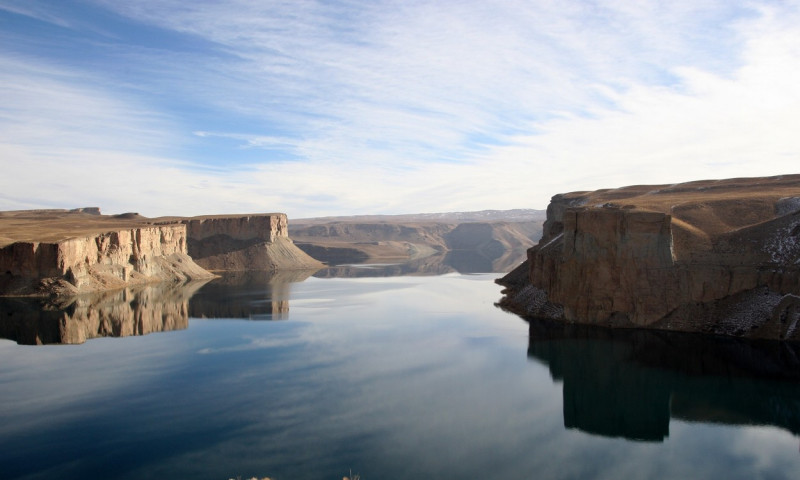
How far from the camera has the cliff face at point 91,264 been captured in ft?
192

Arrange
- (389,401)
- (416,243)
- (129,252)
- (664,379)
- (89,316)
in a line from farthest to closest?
(416,243), (129,252), (89,316), (664,379), (389,401)

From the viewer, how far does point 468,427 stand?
21.9 meters

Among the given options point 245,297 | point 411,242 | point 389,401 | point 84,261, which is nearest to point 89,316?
point 245,297

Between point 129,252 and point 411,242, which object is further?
point 411,242

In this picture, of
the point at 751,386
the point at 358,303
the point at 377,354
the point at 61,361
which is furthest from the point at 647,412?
the point at 358,303

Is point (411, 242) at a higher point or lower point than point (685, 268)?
lower

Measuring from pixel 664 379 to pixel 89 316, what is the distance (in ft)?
141

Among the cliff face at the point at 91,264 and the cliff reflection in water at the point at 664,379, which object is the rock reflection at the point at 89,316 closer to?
the cliff face at the point at 91,264

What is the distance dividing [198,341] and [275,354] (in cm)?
748

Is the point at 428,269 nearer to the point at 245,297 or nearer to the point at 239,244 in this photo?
the point at 239,244

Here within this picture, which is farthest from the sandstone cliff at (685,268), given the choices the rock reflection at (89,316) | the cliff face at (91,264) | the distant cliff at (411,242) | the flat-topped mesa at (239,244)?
the distant cliff at (411,242)

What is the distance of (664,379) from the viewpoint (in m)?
28.6

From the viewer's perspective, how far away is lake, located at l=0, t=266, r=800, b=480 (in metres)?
19.0

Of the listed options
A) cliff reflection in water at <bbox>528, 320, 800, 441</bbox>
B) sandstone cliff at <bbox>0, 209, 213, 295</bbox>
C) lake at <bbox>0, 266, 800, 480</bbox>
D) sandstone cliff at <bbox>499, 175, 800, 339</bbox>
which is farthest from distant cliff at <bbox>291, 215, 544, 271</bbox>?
lake at <bbox>0, 266, 800, 480</bbox>
